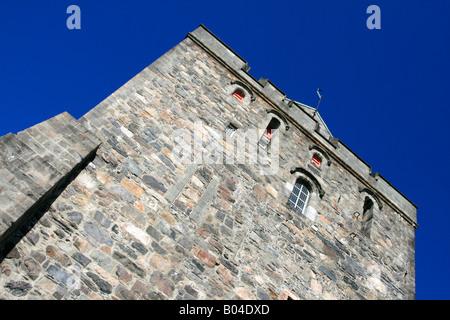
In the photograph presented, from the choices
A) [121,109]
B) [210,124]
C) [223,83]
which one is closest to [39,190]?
[121,109]

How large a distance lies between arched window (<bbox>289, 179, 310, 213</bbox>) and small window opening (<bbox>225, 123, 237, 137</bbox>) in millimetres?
1977

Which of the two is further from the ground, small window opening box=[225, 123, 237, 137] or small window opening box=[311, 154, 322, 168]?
small window opening box=[311, 154, 322, 168]

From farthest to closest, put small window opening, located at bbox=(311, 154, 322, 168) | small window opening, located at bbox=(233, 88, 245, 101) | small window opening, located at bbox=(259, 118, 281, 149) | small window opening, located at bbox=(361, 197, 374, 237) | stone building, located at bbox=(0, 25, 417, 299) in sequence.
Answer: small window opening, located at bbox=(311, 154, 322, 168)
small window opening, located at bbox=(233, 88, 245, 101)
small window opening, located at bbox=(361, 197, 374, 237)
small window opening, located at bbox=(259, 118, 281, 149)
stone building, located at bbox=(0, 25, 417, 299)

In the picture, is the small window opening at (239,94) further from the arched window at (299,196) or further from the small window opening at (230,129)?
the arched window at (299,196)

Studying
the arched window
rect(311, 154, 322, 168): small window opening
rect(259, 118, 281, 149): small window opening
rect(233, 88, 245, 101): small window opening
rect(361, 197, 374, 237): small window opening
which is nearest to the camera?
the arched window

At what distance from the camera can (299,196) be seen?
8.43 m

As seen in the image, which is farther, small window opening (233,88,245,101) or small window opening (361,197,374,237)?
small window opening (233,88,245,101)

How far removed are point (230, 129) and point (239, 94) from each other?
170 cm

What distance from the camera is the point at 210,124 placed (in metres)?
7.91

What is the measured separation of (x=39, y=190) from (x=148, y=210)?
5.60ft

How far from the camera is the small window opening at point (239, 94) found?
371 inches

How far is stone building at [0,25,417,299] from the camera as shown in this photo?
15.7 ft

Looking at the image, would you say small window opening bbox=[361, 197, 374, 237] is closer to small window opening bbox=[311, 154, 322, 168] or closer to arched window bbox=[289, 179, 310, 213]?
small window opening bbox=[311, 154, 322, 168]

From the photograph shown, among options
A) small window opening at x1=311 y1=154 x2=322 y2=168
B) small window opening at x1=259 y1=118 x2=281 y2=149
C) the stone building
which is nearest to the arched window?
the stone building
